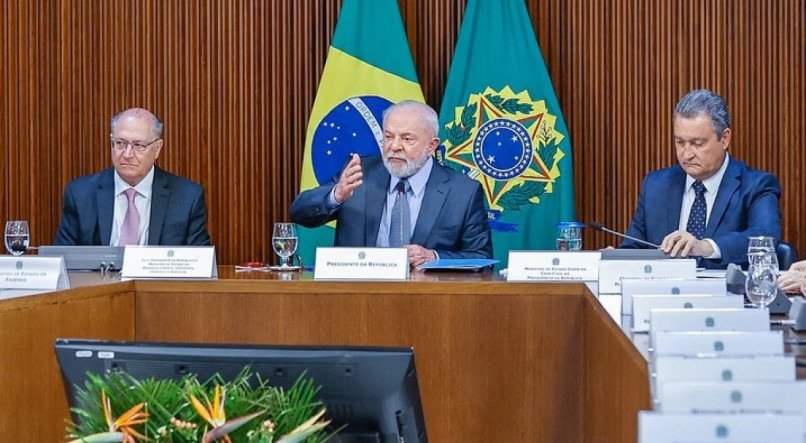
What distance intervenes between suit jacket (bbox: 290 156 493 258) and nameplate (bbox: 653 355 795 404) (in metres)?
2.81

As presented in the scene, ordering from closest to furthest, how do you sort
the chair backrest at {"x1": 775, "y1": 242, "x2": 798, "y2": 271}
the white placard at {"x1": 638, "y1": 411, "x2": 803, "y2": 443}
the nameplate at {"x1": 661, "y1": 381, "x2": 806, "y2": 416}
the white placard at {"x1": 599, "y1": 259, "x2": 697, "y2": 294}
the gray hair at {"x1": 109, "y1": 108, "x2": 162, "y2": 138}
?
the white placard at {"x1": 638, "y1": 411, "x2": 803, "y2": 443} < the nameplate at {"x1": 661, "y1": 381, "x2": 806, "y2": 416} < the white placard at {"x1": 599, "y1": 259, "x2": 697, "y2": 294} < the chair backrest at {"x1": 775, "y1": 242, "x2": 798, "y2": 271} < the gray hair at {"x1": 109, "y1": 108, "x2": 162, "y2": 138}

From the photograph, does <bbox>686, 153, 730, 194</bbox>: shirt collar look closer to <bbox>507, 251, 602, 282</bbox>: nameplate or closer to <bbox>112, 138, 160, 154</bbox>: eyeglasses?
<bbox>507, 251, 602, 282</bbox>: nameplate

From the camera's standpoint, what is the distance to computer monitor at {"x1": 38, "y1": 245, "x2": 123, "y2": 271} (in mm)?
3771

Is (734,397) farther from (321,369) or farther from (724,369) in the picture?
(321,369)

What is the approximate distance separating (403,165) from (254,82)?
5.00 feet

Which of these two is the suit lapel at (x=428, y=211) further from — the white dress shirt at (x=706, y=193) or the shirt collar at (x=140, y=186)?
the shirt collar at (x=140, y=186)

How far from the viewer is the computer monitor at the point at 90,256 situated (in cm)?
377

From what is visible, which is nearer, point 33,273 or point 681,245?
point 33,273

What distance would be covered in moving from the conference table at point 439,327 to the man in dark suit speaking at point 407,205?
Result: 76 centimetres

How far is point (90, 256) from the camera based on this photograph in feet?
12.5

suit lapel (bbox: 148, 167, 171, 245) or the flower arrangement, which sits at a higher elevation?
suit lapel (bbox: 148, 167, 171, 245)

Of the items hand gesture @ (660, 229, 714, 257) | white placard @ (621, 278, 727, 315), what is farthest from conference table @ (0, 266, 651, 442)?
white placard @ (621, 278, 727, 315)

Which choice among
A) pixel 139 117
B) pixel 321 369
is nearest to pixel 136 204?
Answer: pixel 139 117

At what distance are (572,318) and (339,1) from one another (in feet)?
8.93
